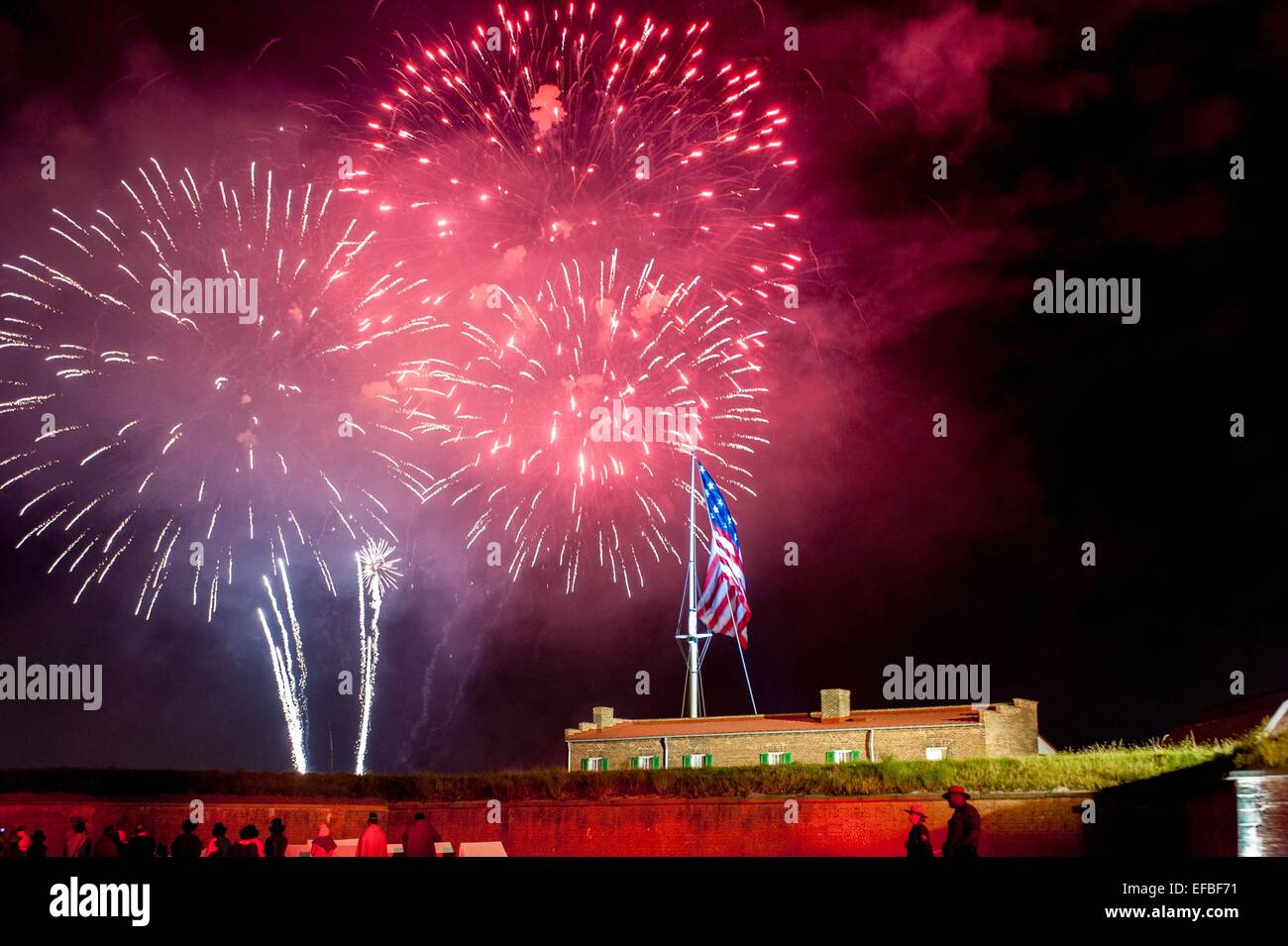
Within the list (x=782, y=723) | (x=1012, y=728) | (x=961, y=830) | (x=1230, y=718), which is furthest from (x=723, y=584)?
(x=961, y=830)

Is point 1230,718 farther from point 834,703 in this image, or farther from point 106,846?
point 106,846

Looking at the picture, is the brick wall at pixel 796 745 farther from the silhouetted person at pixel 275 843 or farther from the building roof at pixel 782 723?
the silhouetted person at pixel 275 843

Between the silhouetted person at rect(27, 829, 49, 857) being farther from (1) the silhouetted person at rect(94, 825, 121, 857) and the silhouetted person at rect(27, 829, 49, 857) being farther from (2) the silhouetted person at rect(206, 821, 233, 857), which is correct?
(2) the silhouetted person at rect(206, 821, 233, 857)

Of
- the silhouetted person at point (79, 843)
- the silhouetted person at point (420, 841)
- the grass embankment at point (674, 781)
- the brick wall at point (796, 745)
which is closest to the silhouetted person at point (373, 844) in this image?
the silhouetted person at point (420, 841)

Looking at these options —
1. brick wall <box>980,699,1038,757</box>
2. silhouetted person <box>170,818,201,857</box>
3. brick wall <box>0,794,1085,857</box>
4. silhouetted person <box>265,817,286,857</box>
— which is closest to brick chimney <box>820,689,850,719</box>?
brick wall <box>980,699,1038,757</box>
